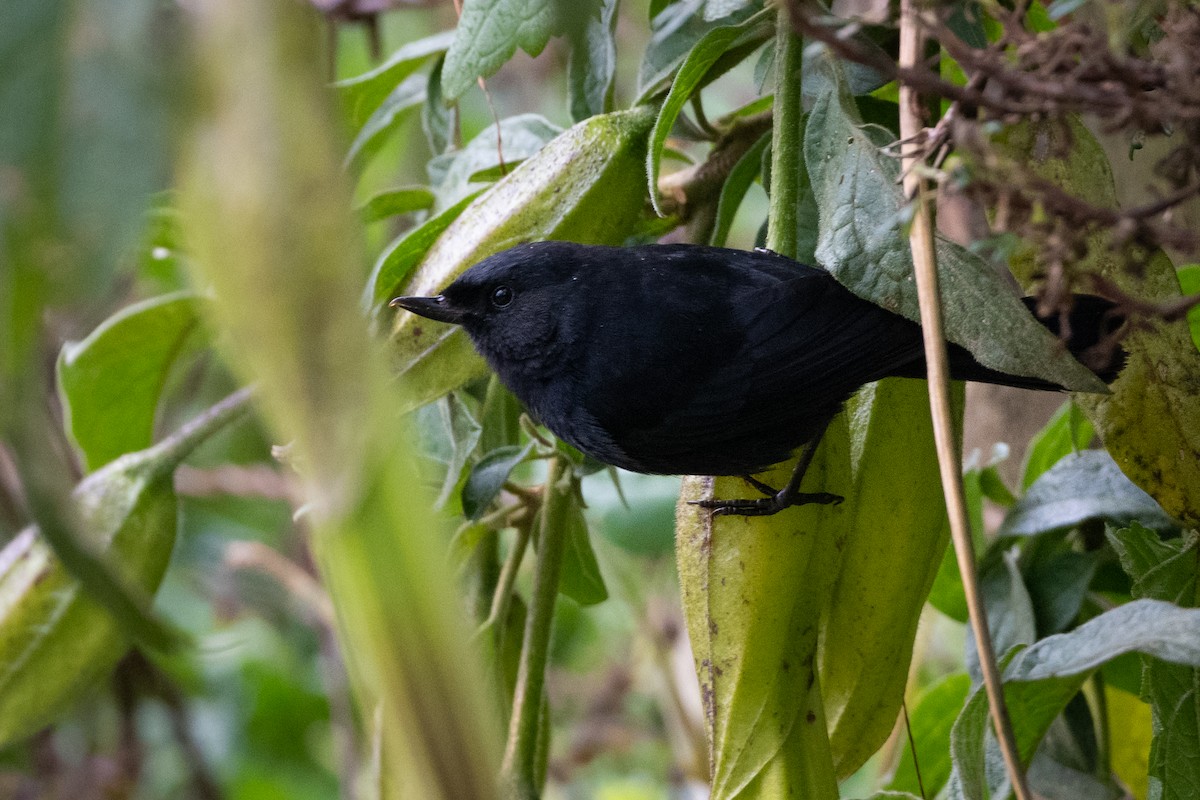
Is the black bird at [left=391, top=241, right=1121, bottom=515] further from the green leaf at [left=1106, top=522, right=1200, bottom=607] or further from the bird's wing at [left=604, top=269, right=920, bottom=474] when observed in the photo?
the green leaf at [left=1106, top=522, right=1200, bottom=607]

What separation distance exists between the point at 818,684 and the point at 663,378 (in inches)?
11.8

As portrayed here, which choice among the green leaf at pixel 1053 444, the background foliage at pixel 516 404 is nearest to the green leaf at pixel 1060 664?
the background foliage at pixel 516 404

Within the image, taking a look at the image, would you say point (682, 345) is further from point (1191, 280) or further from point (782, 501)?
point (1191, 280)

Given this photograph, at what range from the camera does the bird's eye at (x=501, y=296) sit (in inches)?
39.7

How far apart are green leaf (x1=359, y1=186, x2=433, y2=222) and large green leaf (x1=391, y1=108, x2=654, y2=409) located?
0.22 metres

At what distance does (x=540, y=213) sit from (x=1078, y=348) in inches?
15.5

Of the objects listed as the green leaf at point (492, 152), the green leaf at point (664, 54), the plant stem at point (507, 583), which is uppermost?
the green leaf at point (664, 54)

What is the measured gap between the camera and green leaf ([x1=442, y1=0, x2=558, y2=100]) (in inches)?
31.1

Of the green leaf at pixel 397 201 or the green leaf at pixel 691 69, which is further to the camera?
the green leaf at pixel 397 201

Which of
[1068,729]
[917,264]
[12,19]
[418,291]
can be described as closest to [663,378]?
[418,291]

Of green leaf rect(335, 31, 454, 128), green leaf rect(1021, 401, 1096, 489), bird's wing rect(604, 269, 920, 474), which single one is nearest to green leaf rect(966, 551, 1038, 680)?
green leaf rect(1021, 401, 1096, 489)

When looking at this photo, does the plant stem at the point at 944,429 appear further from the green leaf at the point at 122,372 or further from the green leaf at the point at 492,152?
the green leaf at the point at 122,372

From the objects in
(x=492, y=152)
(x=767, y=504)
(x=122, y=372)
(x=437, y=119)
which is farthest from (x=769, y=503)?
(x=122, y=372)

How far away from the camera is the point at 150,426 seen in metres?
1.19
